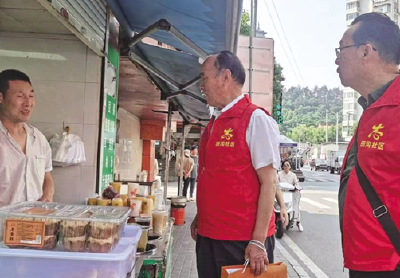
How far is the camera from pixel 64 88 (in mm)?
3535

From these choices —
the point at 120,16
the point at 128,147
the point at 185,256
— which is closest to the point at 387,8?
the point at 128,147

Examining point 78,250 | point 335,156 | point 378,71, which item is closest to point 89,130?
point 78,250

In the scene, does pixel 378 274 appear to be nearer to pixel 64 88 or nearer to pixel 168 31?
pixel 168 31

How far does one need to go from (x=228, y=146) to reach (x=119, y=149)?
8935 mm

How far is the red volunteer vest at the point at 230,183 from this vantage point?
2080 millimetres

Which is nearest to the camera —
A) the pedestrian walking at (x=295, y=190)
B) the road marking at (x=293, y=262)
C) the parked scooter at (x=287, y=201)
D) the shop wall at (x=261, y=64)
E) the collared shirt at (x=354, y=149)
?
the collared shirt at (x=354, y=149)

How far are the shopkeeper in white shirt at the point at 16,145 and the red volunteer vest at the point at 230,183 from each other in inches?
47.6

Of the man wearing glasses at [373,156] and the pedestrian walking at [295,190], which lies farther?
the pedestrian walking at [295,190]

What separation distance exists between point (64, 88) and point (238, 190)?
7.28 feet

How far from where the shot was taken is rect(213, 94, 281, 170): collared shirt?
80.5 inches

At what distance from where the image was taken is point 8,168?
2.40 metres

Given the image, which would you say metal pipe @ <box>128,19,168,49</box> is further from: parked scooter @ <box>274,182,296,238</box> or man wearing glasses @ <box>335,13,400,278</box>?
parked scooter @ <box>274,182,296,238</box>

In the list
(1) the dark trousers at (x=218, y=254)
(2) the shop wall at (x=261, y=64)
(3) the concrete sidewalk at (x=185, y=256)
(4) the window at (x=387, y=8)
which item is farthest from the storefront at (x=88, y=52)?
(4) the window at (x=387, y=8)

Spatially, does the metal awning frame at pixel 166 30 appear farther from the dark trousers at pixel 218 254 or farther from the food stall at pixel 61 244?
the food stall at pixel 61 244
